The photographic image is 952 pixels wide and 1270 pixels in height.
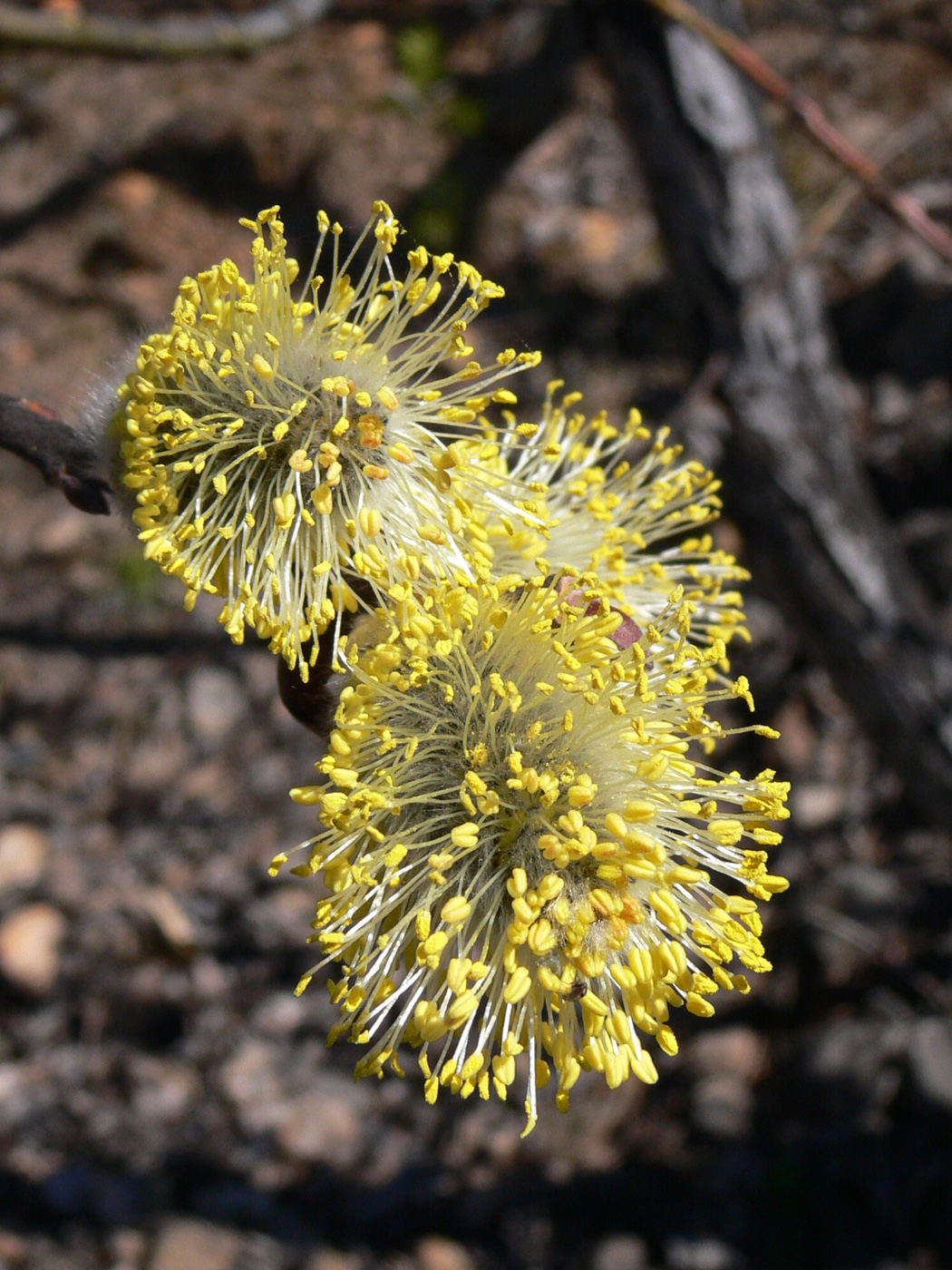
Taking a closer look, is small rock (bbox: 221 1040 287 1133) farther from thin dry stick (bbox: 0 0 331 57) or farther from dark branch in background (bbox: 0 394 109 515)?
thin dry stick (bbox: 0 0 331 57)

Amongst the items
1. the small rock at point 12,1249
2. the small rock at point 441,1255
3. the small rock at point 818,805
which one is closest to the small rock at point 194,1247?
the small rock at point 12,1249

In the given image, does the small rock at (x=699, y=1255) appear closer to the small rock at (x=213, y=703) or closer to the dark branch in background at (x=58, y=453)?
the small rock at (x=213, y=703)

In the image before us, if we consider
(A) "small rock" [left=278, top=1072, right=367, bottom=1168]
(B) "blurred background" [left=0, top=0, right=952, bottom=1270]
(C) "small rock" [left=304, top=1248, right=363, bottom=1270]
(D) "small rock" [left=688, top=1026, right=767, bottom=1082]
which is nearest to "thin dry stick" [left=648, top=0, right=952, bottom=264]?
(B) "blurred background" [left=0, top=0, right=952, bottom=1270]

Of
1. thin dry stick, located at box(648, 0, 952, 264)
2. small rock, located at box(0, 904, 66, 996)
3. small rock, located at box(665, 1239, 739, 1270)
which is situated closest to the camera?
thin dry stick, located at box(648, 0, 952, 264)

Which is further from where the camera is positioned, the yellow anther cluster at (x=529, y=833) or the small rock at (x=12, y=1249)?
the small rock at (x=12, y=1249)

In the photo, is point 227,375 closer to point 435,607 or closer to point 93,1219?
point 435,607
